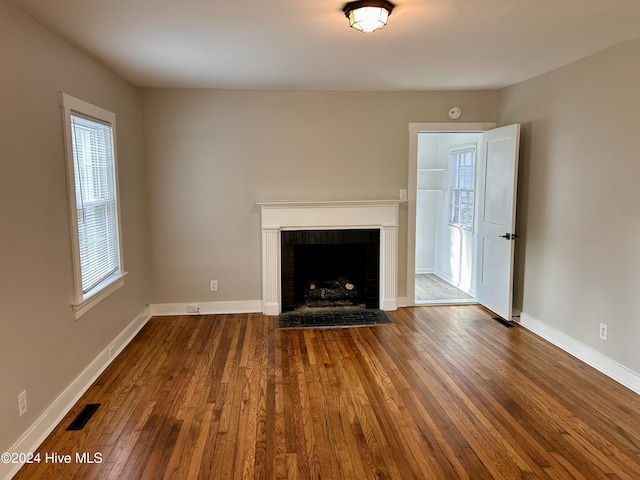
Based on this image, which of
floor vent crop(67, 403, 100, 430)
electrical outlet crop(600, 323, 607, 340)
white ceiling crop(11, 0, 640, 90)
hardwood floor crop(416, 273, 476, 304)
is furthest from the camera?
hardwood floor crop(416, 273, 476, 304)

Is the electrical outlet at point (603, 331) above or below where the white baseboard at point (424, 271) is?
above

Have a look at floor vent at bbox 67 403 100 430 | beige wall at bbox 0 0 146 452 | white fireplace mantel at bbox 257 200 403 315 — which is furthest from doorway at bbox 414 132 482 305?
beige wall at bbox 0 0 146 452

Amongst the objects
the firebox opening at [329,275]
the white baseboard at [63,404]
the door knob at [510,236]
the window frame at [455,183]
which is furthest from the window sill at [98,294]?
the window frame at [455,183]

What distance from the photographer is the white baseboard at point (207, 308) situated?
475 cm

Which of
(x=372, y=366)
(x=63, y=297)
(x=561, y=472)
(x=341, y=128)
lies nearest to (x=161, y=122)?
(x=341, y=128)

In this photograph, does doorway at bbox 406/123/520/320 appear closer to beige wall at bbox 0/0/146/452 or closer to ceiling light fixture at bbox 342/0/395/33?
ceiling light fixture at bbox 342/0/395/33

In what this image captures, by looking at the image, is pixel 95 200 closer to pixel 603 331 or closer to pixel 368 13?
pixel 368 13

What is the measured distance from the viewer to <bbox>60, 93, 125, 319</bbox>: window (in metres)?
2.89

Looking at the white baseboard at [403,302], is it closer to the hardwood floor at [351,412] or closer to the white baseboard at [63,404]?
the hardwood floor at [351,412]

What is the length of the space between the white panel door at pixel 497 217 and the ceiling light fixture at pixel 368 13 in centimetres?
236

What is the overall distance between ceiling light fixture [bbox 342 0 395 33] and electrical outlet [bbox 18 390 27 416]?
2.68 meters

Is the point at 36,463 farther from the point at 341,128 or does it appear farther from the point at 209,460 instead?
the point at 341,128

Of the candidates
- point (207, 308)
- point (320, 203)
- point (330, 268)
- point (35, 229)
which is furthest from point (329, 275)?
point (35, 229)

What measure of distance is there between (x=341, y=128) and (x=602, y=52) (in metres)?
2.40
